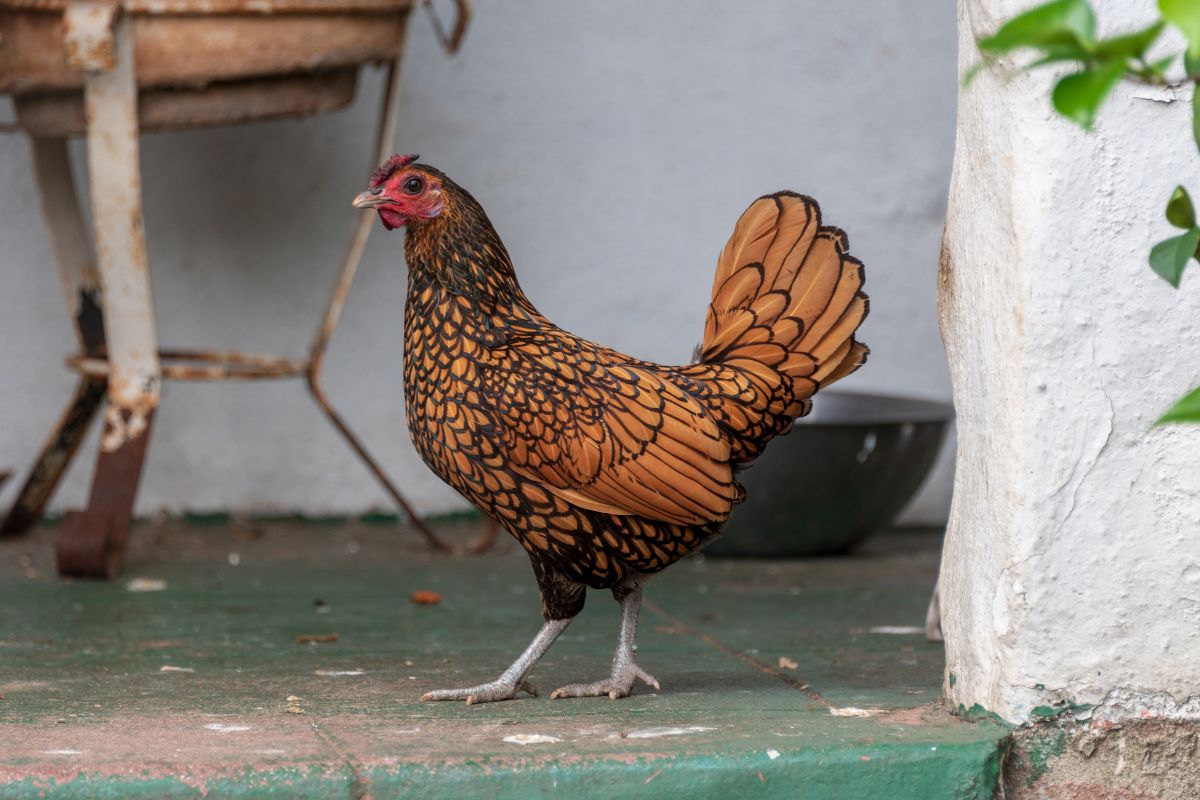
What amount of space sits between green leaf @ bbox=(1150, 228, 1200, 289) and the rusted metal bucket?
8.91 ft

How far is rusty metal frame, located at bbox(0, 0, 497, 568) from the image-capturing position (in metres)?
3.45

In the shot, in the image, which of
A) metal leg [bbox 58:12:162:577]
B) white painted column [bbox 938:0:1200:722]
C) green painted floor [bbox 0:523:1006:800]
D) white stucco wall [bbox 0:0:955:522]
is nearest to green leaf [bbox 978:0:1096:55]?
white painted column [bbox 938:0:1200:722]

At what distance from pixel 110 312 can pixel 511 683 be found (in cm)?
176

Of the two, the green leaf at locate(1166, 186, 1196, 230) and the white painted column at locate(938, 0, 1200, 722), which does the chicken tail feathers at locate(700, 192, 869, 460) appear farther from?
the green leaf at locate(1166, 186, 1196, 230)

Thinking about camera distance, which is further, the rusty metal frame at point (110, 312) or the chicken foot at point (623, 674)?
the rusty metal frame at point (110, 312)

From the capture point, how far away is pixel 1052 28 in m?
0.92

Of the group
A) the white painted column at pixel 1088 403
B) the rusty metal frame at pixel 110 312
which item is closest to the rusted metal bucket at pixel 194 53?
the rusty metal frame at pixel 110 312

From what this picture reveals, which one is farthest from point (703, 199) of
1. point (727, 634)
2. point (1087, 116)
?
point (1087, 116)

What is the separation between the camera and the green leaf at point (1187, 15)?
0.88 metres

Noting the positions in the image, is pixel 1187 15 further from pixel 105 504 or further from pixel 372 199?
pixel 105 504

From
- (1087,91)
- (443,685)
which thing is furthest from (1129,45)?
(443,685)

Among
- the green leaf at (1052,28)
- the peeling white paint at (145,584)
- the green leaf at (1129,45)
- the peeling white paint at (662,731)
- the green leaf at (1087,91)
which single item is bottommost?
the peeling white paint at (145,584)

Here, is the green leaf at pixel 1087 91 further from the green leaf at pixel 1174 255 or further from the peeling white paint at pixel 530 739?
the peeling white paint at pixel 530 739

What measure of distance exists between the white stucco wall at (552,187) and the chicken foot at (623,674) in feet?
7.30
